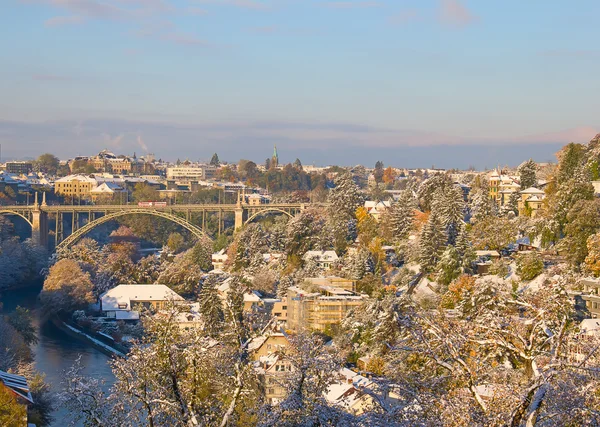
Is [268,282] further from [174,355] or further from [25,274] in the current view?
[174,355]

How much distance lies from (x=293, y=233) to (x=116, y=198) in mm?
36946

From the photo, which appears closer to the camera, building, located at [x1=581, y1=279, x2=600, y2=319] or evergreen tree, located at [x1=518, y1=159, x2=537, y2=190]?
building, located at [x1=581, y1=279, x2=600, y2=319]

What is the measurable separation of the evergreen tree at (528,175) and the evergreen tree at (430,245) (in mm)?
10321

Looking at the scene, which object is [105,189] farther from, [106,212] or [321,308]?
[321,308]

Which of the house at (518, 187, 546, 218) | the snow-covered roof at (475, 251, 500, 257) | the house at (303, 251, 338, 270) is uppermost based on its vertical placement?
the house at (518, 187, 546, 218)

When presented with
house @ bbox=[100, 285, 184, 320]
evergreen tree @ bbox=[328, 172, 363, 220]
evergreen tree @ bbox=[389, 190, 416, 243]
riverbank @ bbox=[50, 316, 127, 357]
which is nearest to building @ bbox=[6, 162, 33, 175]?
evergreen tree @ bbox=[328, 172, 363, 220]

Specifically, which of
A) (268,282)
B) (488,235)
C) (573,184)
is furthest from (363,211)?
(573,184)

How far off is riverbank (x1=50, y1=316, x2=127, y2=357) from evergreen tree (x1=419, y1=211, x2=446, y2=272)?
11554mm

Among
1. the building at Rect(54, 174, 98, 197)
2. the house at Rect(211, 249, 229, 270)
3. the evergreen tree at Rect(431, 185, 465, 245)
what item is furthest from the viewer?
the building at Rect(54, 174, 98, 197)

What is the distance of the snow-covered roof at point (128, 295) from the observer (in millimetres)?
38812

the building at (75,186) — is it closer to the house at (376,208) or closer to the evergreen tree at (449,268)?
the house at (376,208)

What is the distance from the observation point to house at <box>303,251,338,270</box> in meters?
39.9

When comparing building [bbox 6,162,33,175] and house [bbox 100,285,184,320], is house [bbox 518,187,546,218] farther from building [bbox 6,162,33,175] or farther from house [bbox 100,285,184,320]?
building [bbox 6,162,33,175]

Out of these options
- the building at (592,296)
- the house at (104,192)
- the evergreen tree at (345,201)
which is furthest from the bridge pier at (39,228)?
the building at (592,296)
